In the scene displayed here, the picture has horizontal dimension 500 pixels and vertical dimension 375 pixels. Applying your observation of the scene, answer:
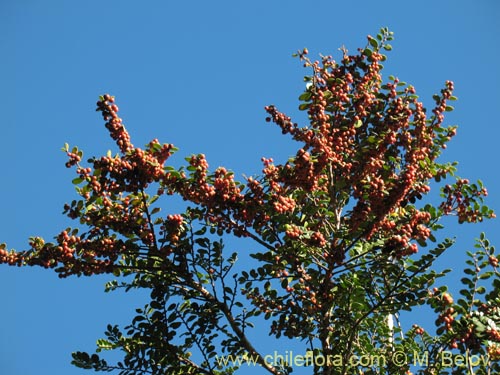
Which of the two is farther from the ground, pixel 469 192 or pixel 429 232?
pixel 469 192

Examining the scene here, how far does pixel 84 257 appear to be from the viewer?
19.8 ft

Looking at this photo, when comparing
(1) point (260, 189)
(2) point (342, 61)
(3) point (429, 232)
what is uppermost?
(2) point (342, 61)

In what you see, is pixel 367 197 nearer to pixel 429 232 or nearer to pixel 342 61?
pixel 429 232

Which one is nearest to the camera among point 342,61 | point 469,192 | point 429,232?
point 429,232

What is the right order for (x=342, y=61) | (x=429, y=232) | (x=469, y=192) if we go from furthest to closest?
(x=342, y=61) → (x=469, y=192) → (x=429, y=232)

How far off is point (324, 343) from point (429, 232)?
1.28m

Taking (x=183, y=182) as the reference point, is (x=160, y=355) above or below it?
below

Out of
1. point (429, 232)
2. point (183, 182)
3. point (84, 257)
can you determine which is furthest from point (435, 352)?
point (84, 257)

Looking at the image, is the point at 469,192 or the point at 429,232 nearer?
the point at 429,232

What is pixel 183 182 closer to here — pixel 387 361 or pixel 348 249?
pixel 348 249

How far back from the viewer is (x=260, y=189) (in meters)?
5.84

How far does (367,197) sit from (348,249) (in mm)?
471

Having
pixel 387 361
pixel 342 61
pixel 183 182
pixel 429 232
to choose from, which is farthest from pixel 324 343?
pixel 342 61

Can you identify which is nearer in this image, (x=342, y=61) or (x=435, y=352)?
(x=435, y=352)
